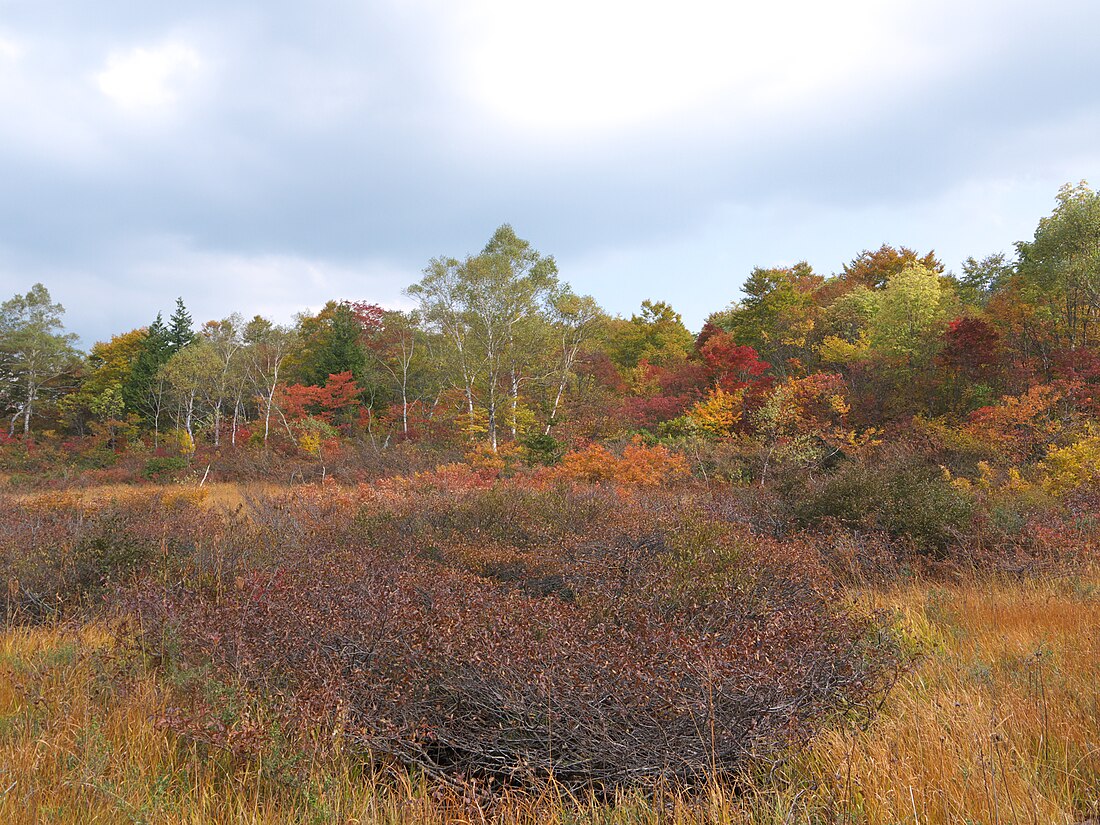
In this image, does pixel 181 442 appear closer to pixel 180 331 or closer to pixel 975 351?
pixel 180 331

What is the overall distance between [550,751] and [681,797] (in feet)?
1.81

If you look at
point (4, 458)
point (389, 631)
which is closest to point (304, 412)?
point (4, 458)

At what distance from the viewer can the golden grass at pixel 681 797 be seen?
227 cm

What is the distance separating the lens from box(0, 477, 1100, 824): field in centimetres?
232

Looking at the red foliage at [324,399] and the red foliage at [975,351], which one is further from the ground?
the red foliage at [975,351]

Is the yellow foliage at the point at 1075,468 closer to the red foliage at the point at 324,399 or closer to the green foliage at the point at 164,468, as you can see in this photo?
the green foliage at the point at 164,468

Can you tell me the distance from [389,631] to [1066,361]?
1723 cm

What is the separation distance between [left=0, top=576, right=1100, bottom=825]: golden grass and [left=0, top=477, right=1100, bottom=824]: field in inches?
0.4

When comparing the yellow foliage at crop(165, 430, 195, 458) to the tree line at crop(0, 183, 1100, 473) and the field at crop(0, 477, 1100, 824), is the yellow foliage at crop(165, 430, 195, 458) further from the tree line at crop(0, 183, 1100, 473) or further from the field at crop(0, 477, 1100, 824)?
the field at crop(0, 477, 1100, 824)

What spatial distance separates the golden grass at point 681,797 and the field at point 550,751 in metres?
0.01

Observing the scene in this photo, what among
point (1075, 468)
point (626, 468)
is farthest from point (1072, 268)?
point (626, 468)

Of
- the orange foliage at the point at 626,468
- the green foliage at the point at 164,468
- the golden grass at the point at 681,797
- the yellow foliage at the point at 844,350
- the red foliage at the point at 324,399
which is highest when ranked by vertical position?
the yellow foliage at the point at 844,350

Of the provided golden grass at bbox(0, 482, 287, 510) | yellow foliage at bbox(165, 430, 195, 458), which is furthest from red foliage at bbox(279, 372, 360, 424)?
golden grass at bbox(0, 482, 287, 510)

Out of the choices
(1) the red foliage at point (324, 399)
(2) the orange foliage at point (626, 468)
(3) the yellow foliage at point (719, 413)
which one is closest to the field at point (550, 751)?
(2) the orange foliage at point (626, 468)
